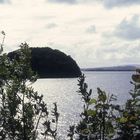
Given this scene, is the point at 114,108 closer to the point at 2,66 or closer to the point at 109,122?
the point at 109,122

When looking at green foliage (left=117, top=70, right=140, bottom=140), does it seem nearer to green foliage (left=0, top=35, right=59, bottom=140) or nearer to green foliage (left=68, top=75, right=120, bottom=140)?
green foliage (left=68, top=75, right=120, bottom=140)

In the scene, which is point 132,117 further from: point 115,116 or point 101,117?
point 101,117

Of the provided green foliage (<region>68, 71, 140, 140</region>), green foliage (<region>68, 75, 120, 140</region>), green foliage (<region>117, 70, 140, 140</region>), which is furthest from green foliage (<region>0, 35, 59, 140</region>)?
green foliage (<region>117, 70, 140, 140</region>)

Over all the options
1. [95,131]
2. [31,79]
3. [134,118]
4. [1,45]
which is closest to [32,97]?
[31,79]

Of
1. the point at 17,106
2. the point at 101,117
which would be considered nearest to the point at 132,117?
the point at 101,117

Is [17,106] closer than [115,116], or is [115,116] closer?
[115,116]

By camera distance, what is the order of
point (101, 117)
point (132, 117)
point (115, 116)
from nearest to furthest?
1. point (132, 117)
2. point (115, 116)
3. point (101, 117)

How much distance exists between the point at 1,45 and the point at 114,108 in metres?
5.28

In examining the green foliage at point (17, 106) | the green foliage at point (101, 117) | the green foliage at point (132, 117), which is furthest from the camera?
the green foliage at point (17, 106)

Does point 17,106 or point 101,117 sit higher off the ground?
point 101,117

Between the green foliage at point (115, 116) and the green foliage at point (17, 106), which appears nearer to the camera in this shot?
the green foliage at point (115, 116)

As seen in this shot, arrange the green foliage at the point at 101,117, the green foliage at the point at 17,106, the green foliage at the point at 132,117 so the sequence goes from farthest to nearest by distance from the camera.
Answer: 1. the green foliage at the point at 17,106
2. the green foliage at the point at 101,117
3. the green foliage at the point at 132,117

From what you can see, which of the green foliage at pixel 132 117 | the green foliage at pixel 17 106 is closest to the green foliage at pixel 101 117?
the green foliage at pixel 132 117

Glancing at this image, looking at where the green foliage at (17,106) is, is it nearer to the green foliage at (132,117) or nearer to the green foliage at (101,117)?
the green foliage at (101,117)
